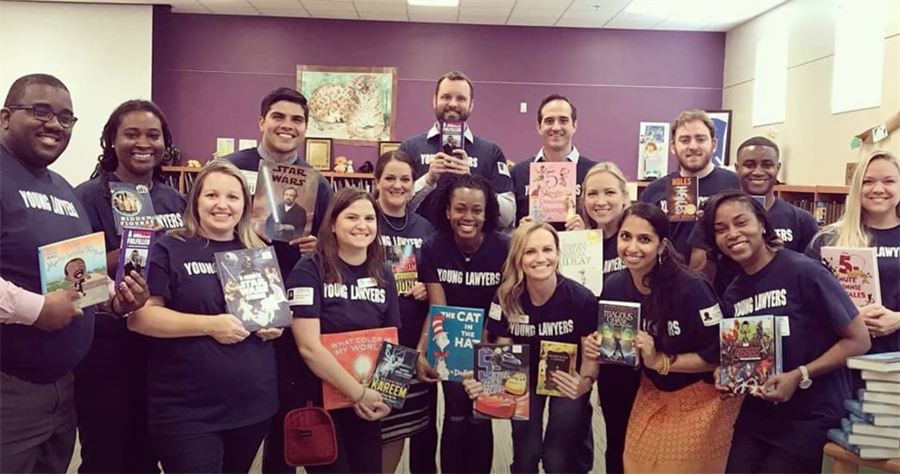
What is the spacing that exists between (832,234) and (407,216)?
1.94m

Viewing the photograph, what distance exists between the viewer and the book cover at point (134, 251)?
6.97 feet

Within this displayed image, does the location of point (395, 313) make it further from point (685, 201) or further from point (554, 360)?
point (685, 201)

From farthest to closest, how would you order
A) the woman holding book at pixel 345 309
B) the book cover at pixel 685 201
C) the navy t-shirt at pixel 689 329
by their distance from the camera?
the book cover at pixel 685 201 < the navy t-shirt at pixel 689 329 < the woman holding book at pixel 345 309

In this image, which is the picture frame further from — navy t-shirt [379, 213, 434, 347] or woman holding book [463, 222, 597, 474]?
woman holding book [463, 222, 597, 474]

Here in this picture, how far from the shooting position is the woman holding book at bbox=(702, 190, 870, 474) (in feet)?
7.80

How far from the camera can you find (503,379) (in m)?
2.62

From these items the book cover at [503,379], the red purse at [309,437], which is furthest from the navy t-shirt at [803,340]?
the red purse at [309,437]

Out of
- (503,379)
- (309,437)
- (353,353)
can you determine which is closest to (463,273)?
(503,379)

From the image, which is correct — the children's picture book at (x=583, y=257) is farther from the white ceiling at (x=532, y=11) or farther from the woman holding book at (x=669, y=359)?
the white ceiling at (x=532, y=11)

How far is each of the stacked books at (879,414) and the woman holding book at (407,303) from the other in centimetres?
167

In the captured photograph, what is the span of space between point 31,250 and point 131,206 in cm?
52

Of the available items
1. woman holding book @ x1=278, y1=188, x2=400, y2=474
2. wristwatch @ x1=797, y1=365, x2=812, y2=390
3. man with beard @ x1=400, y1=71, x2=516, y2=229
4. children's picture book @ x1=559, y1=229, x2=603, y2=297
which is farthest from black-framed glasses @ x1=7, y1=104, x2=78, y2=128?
wristwatch @ x1=797, y1=365, x2=812, y2=390

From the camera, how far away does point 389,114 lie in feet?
34.9

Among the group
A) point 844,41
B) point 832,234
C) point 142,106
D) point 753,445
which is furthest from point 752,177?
point 844,41
